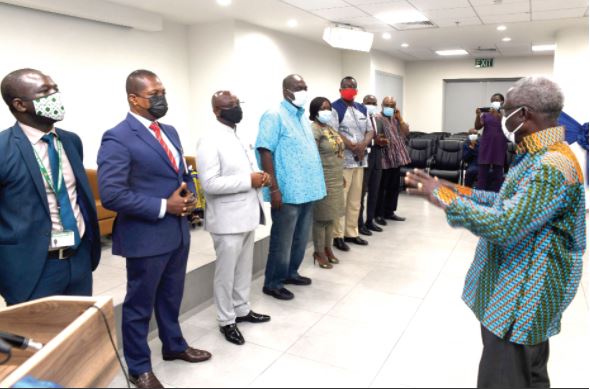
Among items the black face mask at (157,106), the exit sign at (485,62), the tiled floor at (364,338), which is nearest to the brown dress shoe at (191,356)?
the tiled floor at (364,338)

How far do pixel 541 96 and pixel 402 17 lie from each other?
4846 mm

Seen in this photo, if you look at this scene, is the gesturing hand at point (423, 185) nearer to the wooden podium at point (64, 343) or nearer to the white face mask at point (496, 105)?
the wooden podium at point (64, 343)

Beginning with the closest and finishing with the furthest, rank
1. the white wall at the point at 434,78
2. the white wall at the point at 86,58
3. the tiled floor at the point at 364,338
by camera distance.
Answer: the tiled floor at the point at 364,338
the white wall at the point at 86,58
the white wall at the point at 434,78

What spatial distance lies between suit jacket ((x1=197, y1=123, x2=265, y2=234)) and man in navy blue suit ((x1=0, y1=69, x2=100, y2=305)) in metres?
0.69

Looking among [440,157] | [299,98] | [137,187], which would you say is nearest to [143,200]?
[137,187]

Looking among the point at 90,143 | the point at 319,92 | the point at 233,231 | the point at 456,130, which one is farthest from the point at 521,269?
the point at 456,130

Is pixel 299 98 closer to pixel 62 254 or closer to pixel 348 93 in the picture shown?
pixel 348 93

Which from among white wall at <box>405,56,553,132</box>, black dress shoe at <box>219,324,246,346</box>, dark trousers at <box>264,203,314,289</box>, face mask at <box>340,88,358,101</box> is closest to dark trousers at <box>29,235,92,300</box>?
black dress shoe at <box>219,324,246,346</box>

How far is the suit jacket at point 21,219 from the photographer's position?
1.71 m

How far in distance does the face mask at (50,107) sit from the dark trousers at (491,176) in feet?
15.5

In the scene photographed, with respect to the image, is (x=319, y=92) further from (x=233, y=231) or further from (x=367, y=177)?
(x=233, y=231)

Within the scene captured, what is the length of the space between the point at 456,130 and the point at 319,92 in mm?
4819

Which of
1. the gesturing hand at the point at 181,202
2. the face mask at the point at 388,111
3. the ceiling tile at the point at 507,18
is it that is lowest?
the gesturing hand at the point at 181,202

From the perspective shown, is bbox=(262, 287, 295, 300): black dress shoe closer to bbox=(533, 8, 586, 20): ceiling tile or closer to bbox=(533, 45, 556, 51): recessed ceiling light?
bbox=(533, 8, 586, 20): ceiling tile
